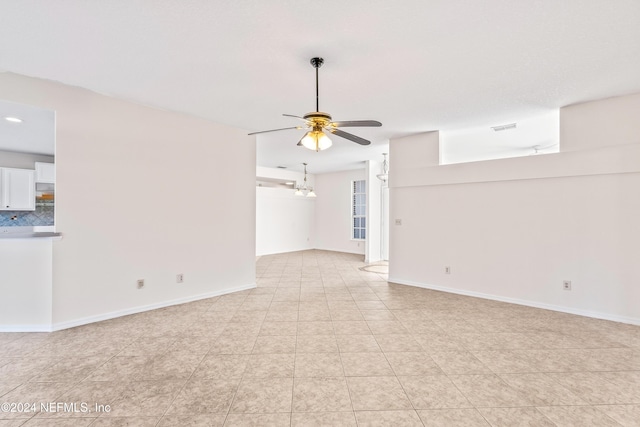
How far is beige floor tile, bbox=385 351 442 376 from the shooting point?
2.40 m

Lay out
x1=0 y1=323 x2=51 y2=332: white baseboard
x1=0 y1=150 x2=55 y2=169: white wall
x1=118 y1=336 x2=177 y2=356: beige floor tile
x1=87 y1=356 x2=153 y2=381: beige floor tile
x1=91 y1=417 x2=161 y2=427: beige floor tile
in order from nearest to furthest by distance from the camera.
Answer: x1=91 y1=417 x2=161 y2=427: beige floor tile < x1=87 y1=356 x2=153 y2=381: beige floor tile < x1=118 y1=336 x2=177 y2=356: beige floor tile < x1=0 y1=323 x2=51 y2=332: white baseboard < x1=0 y1=150 x2=55 y2=169: white wall

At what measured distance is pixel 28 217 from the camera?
19.5ft

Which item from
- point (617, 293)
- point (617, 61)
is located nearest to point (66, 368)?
point (617, 61)

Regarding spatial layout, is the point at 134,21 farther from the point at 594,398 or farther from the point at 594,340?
the point at 594,340

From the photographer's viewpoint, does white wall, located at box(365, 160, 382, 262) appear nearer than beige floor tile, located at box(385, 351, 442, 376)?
No

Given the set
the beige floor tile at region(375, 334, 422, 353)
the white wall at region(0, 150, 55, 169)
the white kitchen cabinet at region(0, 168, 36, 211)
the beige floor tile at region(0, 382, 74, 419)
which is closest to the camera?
the beige floor tile at region(0, 382, 74, 419)

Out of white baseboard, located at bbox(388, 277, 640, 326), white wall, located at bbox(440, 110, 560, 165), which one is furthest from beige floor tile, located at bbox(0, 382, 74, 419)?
white wall, located at bbox(440, 110, 560, 165)

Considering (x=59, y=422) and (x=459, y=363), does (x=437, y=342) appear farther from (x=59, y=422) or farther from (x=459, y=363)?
(x=59, y=422)

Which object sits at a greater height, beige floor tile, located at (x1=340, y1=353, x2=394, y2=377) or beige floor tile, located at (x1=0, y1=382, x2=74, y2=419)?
beige floor tile, located at (x1=340, y1=353, x2=394, y2=377)

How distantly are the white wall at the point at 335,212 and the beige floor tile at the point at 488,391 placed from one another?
6.79 meters

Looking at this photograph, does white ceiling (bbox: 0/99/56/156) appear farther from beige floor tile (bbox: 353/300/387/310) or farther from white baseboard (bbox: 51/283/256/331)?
beige floor tile (bbox: 353/300/387/310)

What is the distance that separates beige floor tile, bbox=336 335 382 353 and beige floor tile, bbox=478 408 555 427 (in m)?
1.06

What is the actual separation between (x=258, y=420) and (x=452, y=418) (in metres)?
1.29

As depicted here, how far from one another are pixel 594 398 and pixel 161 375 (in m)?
3.37
